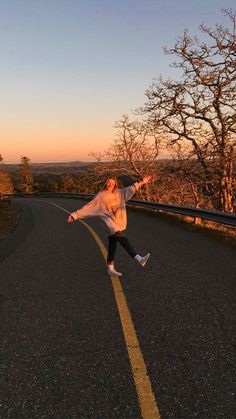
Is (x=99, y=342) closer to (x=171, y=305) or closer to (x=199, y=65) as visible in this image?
(x=171, y=305)

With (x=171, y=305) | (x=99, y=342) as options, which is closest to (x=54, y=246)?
(x=171, y=305)

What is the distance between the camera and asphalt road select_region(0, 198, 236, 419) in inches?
119

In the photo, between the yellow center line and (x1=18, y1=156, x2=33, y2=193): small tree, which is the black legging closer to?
the yellow center line

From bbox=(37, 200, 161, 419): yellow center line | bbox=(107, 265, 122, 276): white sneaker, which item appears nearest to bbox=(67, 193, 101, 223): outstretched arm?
bbox=(107, 265, 122, 276): white sneaker

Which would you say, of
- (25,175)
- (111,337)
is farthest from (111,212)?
(25,175)

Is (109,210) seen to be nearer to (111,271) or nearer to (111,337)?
(111,271)

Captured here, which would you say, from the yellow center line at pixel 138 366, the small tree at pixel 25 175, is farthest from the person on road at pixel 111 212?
the small tree at pixel 25 175

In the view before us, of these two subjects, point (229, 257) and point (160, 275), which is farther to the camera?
point (229, 257)

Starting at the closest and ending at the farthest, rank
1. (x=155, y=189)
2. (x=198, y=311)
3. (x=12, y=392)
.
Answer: (x=12, y=392), (x=198, y=311), (x=155, y=189)

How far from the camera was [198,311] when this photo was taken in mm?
4977

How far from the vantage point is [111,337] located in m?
4.27

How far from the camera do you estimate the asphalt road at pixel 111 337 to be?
3.03 metres

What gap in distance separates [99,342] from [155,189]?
29.1 meters

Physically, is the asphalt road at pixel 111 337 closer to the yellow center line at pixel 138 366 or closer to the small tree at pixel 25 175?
the yellow center line at pixel 138 366
